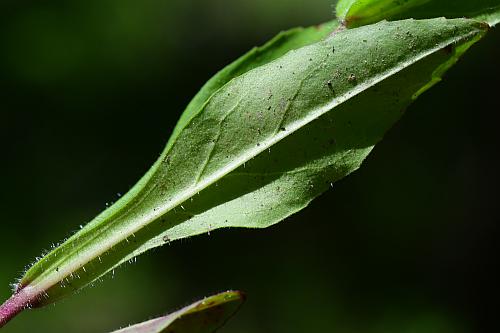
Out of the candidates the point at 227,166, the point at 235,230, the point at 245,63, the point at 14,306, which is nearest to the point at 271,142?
the point at 227,166

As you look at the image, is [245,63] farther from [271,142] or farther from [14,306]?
→ [14,306]

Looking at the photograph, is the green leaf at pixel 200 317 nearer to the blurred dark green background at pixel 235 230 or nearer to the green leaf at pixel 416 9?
the green leaf at pixel 416 9

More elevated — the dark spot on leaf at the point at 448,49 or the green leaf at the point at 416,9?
the green leaf at the point at 416,9

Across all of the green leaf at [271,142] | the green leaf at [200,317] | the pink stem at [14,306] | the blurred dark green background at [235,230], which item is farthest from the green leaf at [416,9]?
the blurred dark green background at [235,230]

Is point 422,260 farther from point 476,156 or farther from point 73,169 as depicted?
point 73,169

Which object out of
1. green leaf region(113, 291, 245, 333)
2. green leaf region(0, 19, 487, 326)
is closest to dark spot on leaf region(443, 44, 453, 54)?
green leaf region(0, 19, 487, 326)

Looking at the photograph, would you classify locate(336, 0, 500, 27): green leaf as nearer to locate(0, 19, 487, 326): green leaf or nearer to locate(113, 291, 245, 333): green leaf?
locate(0, 19, 487, 326): green leaf

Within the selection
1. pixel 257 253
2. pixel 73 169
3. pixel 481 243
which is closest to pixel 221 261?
pixel 257 253
